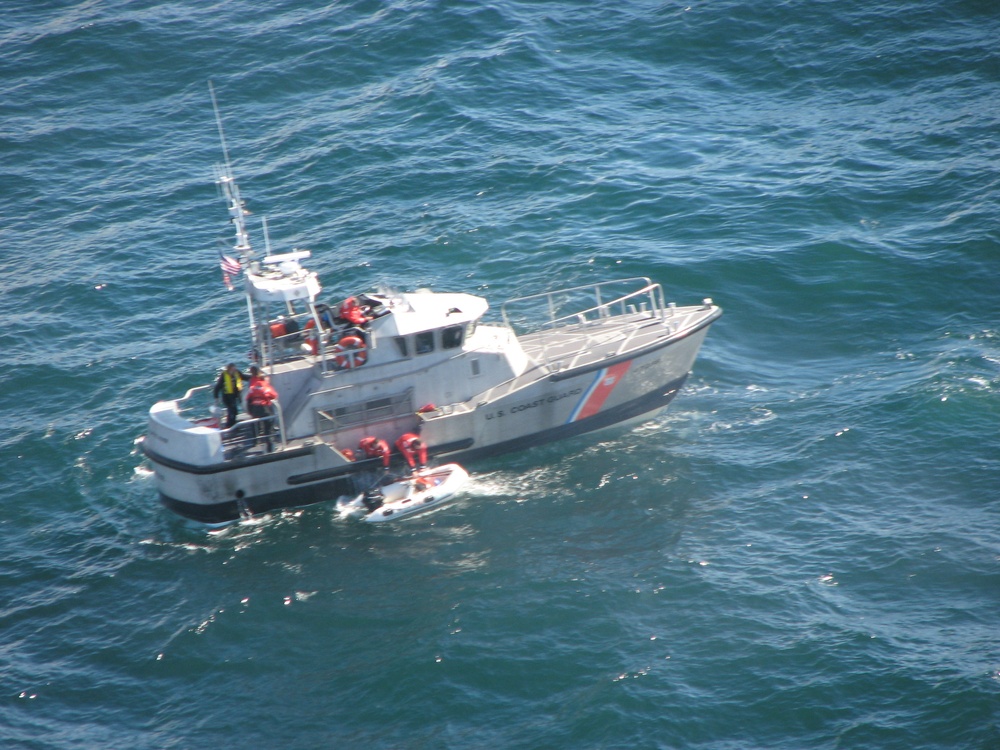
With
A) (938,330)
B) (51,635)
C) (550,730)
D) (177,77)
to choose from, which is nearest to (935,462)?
(938,330)

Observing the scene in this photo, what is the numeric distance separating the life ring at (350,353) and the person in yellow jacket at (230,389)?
7.57ft

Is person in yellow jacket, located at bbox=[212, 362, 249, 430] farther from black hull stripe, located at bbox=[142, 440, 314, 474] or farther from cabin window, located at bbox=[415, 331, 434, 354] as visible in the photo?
cabin window, located at bbox=[415, 331, 434, 354]

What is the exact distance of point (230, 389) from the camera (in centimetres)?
2444

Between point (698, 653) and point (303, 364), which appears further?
point (303, 364)

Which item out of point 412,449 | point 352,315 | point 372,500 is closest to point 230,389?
point 352,315

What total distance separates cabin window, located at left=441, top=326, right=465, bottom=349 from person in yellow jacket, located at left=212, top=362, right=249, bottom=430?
16.1ft

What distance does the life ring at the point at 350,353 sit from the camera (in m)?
24.6

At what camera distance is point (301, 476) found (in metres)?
24.7

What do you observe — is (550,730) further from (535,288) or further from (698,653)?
(535,288)

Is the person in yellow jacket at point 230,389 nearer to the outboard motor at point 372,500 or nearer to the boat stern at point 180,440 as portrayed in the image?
the boat stern at point 180,440

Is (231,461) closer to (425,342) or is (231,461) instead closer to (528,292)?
(425,342)

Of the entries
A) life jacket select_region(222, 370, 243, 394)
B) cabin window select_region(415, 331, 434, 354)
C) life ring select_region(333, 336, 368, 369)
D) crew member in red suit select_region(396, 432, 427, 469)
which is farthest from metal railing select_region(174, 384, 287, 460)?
cabin window select_region(415, 331, 434, 354)

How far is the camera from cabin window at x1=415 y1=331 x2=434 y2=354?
25.0 meters

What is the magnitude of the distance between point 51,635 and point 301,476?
21.1 feet
